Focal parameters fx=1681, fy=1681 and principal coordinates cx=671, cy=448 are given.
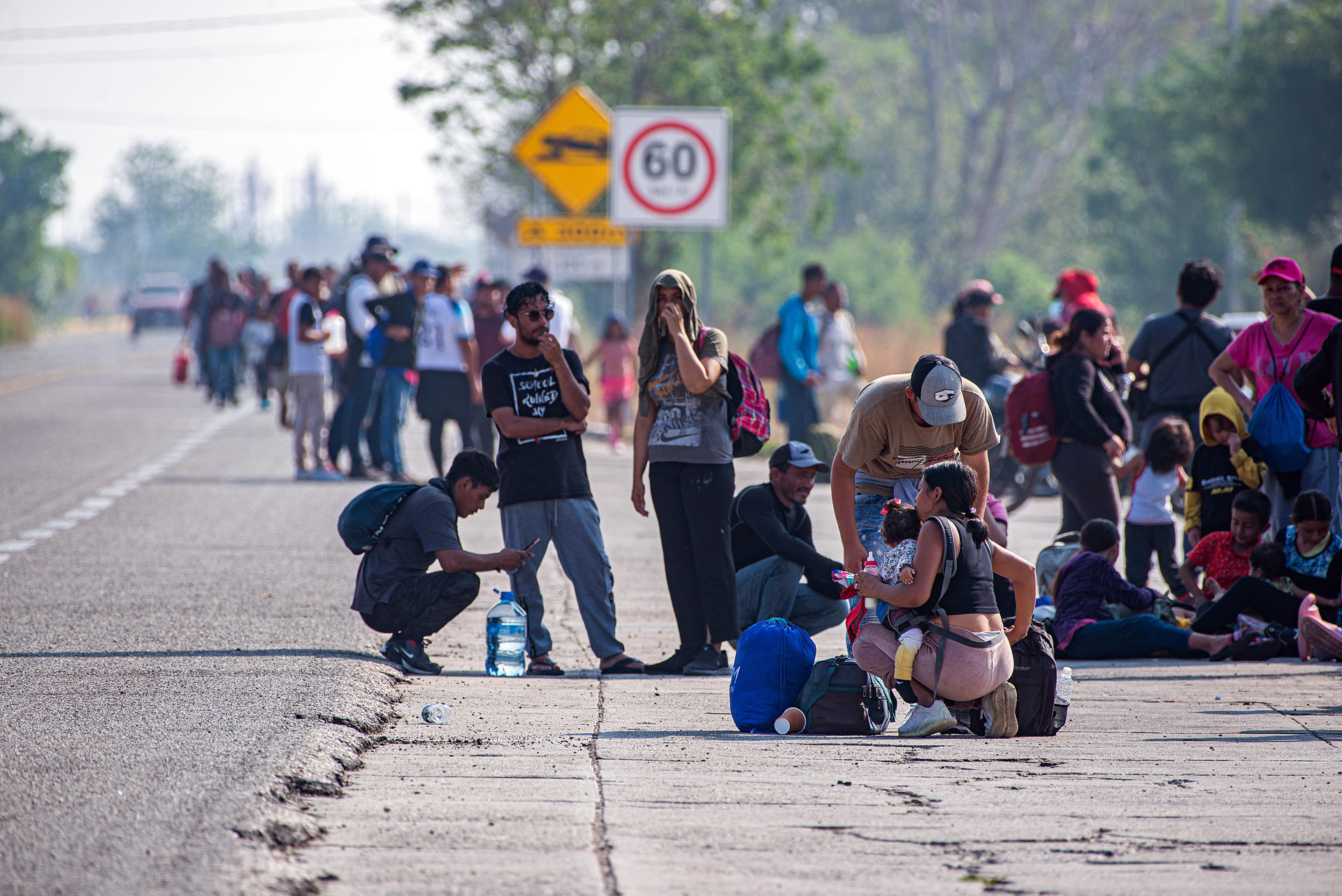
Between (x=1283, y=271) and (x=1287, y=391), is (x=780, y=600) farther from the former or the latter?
(x=1283, y=271)

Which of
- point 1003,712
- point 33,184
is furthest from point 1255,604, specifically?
point 33,184

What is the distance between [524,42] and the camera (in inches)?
1243

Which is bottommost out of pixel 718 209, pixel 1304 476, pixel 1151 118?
pixel 1304 476

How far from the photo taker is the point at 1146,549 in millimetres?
8961

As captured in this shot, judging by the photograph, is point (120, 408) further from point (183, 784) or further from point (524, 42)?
point (183, 784)

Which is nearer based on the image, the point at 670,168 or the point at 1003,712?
the point at 1003,712

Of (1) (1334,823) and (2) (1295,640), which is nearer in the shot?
(1) (1334,823)

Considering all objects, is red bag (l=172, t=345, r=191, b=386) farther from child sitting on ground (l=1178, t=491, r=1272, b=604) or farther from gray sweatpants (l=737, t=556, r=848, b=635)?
child sitting on ground (l=1178, t=491, r=1272, b=604)

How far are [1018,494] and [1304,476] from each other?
17.3 ft

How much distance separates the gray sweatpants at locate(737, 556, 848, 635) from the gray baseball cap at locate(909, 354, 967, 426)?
4.77 ft

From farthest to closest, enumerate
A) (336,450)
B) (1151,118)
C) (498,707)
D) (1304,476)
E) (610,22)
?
(1151,118), (610,22), (336,450), (1304,476), (498,707)

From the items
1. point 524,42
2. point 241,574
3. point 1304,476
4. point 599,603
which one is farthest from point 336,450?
point 524,42

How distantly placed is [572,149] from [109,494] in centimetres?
630

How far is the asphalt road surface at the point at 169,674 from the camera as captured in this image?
4297mm
